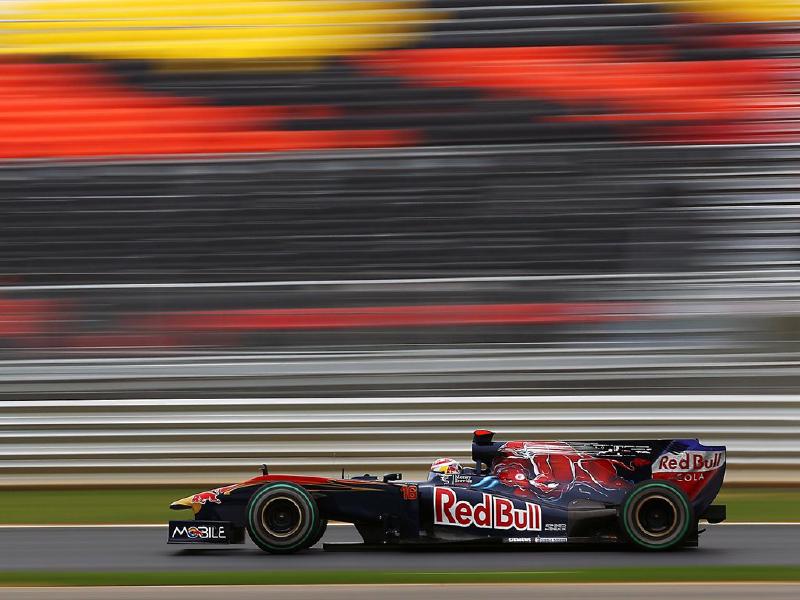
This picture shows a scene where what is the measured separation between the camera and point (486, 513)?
6668 mm

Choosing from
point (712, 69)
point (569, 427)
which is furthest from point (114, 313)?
point (712, 69)

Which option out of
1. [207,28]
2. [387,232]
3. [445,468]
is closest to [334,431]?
[387,232]

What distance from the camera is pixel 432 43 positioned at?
505 inches

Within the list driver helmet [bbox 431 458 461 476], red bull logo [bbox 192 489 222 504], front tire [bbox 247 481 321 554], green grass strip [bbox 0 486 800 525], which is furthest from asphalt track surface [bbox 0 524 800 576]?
green grass strip [bbox 0 486 800 525]

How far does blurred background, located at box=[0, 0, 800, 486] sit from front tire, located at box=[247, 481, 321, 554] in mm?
4162

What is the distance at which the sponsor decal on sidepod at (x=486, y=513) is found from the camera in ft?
21.8

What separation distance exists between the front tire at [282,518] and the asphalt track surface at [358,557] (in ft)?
0.29

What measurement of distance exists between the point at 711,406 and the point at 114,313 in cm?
624

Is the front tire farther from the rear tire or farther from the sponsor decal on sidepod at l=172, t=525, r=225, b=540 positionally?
the rear tire

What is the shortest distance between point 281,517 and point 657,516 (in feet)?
7.39

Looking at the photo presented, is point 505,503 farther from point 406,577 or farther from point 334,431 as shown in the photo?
point 334,431

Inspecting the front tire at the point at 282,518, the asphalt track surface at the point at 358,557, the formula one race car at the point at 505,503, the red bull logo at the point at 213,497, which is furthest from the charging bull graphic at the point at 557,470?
the red bull logo at the point at 213,497

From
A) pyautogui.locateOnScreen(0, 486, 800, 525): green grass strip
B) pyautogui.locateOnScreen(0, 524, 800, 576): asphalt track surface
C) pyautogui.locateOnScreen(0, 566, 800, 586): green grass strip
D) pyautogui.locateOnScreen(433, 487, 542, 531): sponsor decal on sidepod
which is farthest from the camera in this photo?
pyautogui.locateOnScreen(0, 486, 800, 525): green grass strip

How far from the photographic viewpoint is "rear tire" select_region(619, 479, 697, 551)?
6.66 metres
